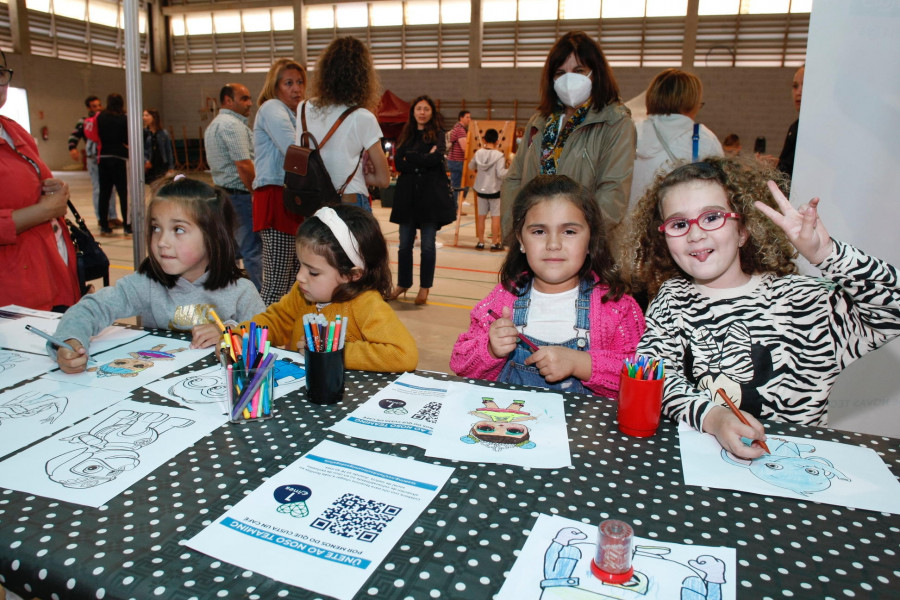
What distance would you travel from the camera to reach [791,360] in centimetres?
125

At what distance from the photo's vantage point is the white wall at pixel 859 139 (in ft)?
5.88

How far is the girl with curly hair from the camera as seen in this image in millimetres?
2887

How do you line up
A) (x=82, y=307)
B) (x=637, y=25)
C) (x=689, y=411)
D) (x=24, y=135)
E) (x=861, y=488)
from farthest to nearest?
(x=637, y=25) < (x=24, y=135) < (x=82, y=307) < (x=689, y=411) < (x=861, y=488)

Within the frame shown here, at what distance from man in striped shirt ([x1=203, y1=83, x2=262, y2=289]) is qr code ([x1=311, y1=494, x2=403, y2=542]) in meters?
3.29

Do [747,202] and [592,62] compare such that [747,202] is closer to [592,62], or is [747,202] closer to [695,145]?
[592,62]

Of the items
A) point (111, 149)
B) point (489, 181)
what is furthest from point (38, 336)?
point (111, 149)

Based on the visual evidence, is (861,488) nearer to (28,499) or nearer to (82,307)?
(28,499)

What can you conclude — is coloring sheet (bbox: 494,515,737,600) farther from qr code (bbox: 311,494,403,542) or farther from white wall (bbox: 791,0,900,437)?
white wall (bbox: 791,0,900,437)

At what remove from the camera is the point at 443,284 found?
200 inches

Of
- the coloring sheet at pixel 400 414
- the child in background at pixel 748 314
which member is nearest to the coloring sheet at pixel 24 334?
the coloring sheet at pixel 400 414

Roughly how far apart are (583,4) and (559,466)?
44.0 feet

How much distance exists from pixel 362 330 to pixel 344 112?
1.80 m

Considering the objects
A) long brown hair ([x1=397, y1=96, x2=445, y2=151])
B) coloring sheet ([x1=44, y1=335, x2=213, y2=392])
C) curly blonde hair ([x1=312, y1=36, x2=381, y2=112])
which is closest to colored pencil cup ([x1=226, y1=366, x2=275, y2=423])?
coloring sheet ([x1=44, y1=335, x2=213, y2=392])

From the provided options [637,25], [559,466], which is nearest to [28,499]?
[559,466]
